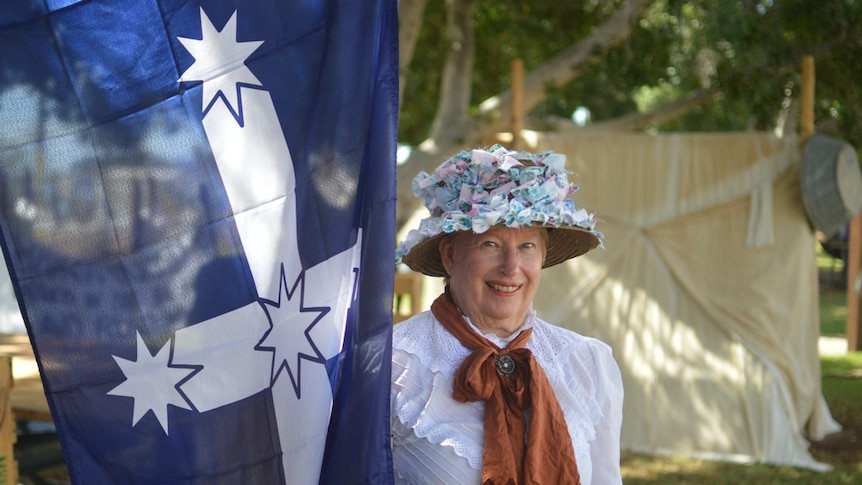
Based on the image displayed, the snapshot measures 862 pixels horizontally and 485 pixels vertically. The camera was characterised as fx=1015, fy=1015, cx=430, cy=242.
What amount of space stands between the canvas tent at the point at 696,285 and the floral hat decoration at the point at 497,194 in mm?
4675

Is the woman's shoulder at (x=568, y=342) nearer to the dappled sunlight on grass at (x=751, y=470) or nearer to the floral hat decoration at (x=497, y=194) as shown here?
the floral hat decoration at (x=497, y=194)

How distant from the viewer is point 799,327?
24.5ft

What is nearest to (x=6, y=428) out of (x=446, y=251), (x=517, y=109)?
(x=446, y=251)

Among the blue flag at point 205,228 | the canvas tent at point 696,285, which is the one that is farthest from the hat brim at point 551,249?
the canvas tent at point 696,285

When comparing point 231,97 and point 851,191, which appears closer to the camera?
point 231,97

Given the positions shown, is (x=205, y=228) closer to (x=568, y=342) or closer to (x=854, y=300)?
(x=568, y=342)

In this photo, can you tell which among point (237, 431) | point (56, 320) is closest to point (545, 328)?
point (237, 431)

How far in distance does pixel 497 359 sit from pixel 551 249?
0.48m

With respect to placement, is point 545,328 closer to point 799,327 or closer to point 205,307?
point 205,307

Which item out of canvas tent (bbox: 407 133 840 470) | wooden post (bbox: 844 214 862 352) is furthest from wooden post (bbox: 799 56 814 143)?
wooden post (bbox: 844 214 862 352)

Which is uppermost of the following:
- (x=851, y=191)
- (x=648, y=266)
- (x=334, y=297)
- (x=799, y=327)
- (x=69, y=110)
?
(x=69, y=110)

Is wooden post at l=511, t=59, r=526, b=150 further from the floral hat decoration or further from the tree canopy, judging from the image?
the floral hat decoration

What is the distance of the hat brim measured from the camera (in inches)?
113

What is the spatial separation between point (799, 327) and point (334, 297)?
6.00 m
